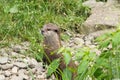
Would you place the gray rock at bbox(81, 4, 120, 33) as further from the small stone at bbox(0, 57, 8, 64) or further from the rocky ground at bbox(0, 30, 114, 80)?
the small stone at bbox(0, 57, 8, 64)

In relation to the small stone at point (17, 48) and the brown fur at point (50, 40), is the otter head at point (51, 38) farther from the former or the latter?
the small stone at point (17, 48)

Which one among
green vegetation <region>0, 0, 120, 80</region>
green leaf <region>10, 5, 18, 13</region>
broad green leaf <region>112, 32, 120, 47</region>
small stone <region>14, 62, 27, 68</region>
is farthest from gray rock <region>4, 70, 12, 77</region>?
broad green leaf <region>112, 32, 120, 47</region>

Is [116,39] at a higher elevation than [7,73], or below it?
higher

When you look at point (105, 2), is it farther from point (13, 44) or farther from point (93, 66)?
point (93, 66)

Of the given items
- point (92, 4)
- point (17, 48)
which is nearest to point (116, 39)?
point (17, 48)

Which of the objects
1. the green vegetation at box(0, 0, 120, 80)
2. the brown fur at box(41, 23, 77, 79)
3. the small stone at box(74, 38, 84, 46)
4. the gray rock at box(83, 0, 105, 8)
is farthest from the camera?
the gray rock at box(83, 0, 105, 8)

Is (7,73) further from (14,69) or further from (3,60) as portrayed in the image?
(3,60)

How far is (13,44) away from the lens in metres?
4.47

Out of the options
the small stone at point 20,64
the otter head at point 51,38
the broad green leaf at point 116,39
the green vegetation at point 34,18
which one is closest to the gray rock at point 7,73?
the small stone at point 20,64

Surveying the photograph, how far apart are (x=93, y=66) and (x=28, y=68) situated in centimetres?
193

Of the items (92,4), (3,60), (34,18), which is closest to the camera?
(3,60)

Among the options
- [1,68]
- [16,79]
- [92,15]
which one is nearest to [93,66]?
[16,79]

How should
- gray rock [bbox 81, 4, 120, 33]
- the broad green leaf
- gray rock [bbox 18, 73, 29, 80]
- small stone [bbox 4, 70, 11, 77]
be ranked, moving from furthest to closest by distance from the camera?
1. gray rock [bbox 81, 4, 120, 33]
2. small stone [bbox 4, 70, 11, 77]
3. gray rock [bbox 18, 73, 29, 80]
4. the broad green leaf

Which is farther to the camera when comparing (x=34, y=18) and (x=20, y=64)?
(x=34, y=18)
